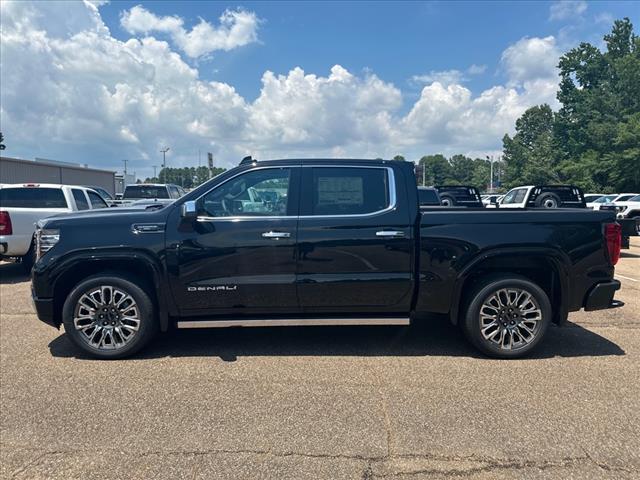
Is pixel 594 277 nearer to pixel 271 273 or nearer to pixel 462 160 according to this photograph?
pixel 271 273

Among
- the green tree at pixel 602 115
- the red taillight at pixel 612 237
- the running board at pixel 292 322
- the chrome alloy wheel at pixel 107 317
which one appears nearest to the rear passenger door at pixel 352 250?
the running board at pixel 292 322

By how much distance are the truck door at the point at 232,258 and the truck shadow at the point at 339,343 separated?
1.83 feet

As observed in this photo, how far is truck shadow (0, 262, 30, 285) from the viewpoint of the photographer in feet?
28.4

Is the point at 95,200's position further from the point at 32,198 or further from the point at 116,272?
the point at 116,272

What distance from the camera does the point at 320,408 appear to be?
3.50 metres

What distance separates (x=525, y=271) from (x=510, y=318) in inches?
21.7

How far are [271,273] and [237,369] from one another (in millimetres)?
942

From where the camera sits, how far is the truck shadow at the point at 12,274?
8.65 m

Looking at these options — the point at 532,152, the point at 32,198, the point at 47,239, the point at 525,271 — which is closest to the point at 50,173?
the point at 32,198

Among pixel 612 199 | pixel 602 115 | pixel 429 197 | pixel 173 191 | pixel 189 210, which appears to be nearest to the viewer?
pixel 189 210

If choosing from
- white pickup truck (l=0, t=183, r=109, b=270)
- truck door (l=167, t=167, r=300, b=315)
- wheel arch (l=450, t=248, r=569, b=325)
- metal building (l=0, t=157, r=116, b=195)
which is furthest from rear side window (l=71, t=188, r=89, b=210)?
metal building (l=0, t=157, r=116, b=195)

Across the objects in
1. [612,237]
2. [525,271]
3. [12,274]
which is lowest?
[12,274]

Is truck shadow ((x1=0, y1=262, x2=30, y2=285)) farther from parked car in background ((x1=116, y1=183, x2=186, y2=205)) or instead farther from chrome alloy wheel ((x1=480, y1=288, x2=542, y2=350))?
chrome alloy wheel ((x1=480, y1=288, x2=542, y2=350))

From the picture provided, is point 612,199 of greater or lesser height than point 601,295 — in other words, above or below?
above
